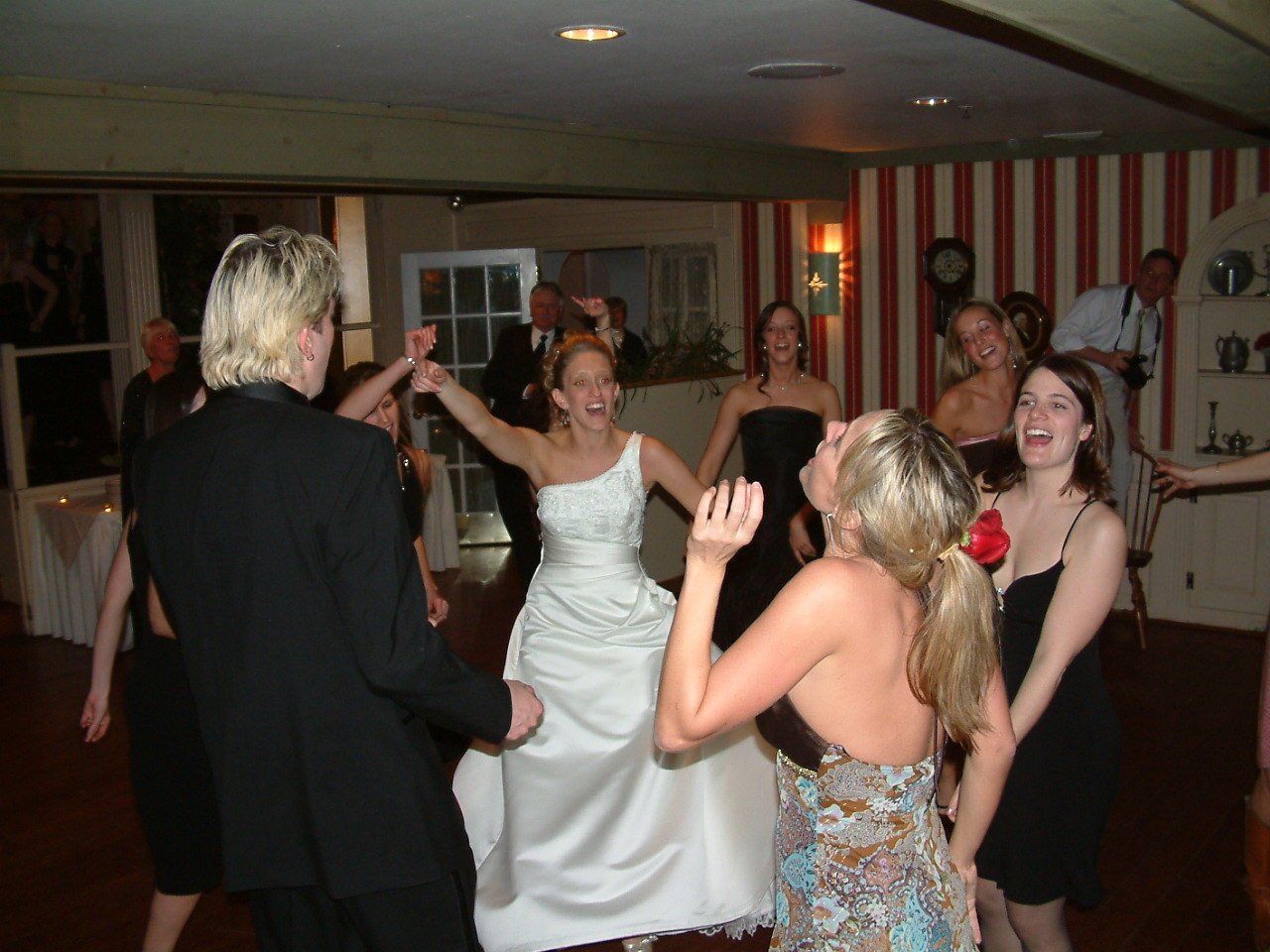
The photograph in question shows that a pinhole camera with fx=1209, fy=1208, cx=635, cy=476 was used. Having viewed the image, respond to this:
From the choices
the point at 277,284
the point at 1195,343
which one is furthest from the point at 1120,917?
the point at 1195,343

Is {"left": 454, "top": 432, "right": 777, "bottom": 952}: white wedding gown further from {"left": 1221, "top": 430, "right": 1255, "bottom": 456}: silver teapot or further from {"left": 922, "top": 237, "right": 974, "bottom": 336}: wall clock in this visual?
{"left": 922, "top": 237, "right": 974, "bottom": 336}: wall clock

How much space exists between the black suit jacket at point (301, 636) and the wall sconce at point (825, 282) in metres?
6.48

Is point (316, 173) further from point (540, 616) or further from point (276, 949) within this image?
point (276, 949)

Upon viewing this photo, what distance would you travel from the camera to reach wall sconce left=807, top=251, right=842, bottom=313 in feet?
26.5

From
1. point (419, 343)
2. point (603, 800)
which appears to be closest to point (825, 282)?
point (419, 343)

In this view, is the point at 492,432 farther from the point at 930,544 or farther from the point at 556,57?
the point at 930,544

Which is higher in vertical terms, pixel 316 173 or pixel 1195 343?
pixel 316 173

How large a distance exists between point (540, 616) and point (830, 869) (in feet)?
5.77

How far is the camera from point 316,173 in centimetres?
423

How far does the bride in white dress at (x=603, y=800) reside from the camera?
10.7 ft

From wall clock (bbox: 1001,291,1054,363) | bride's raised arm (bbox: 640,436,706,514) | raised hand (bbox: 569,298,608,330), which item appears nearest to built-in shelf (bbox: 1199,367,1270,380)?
wall clock (bbox: 1001,291,1054,363)

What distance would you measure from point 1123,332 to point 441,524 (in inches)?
175

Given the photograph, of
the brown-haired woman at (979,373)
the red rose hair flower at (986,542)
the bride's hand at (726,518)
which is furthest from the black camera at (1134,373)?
the bride's hand at (726,518)

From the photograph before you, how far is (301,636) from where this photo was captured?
187 centimetres
